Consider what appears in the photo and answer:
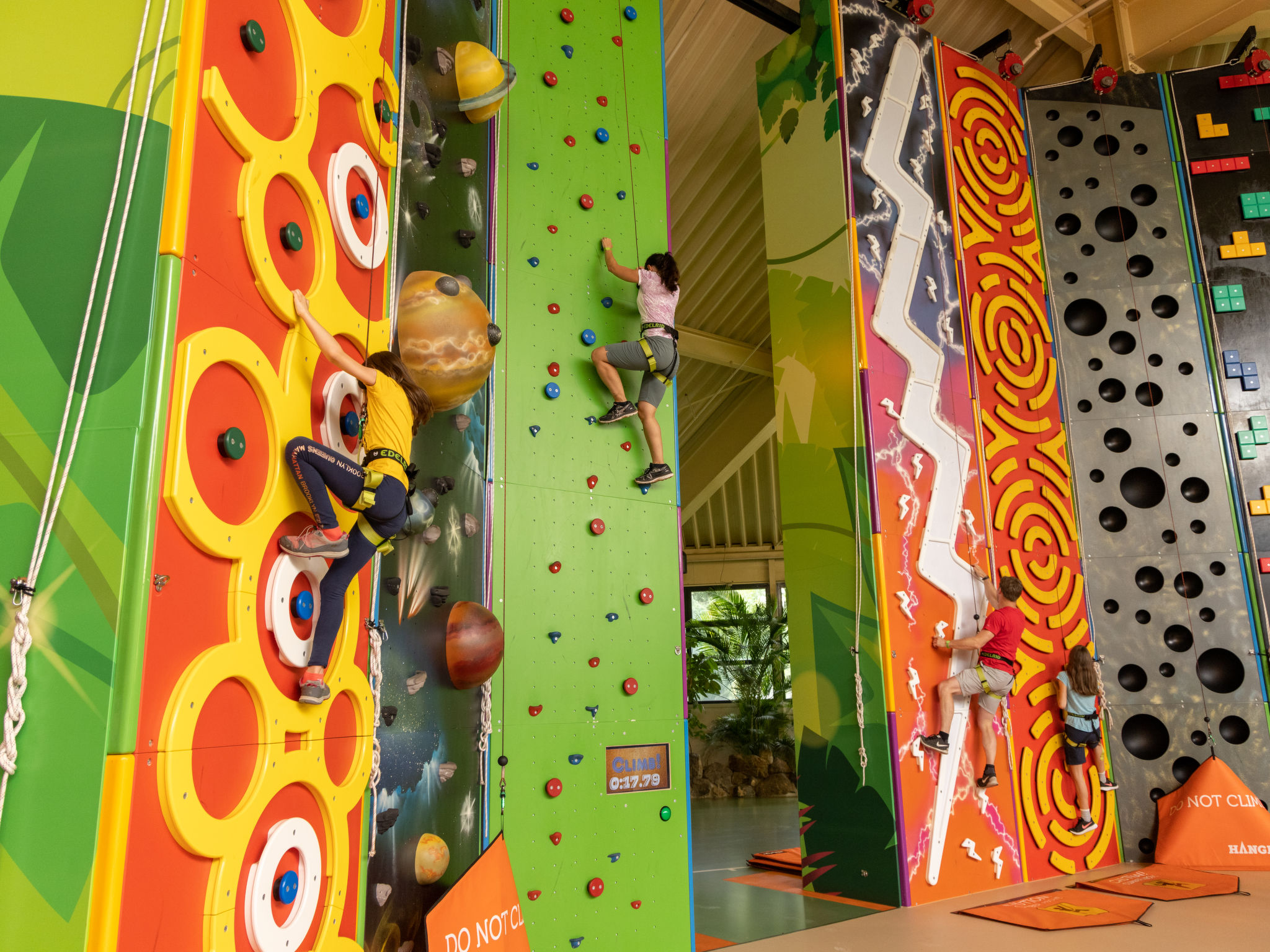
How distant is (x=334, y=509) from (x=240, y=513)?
0.93 feet

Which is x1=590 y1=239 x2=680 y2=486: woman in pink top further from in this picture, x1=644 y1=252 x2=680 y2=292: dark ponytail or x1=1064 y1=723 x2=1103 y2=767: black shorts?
x1=1064 y1=723 x2=1103 y2=767: black shorts

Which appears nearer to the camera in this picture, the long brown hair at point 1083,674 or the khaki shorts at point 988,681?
the khaki shorts at point 988,681

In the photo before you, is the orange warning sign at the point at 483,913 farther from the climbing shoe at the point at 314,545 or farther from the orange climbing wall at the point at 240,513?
the climbing shoe at the point at 314,545

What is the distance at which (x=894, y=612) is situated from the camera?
193 inches

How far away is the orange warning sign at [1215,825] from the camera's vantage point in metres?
5.28

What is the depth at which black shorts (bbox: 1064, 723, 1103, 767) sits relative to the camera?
5.39 metres

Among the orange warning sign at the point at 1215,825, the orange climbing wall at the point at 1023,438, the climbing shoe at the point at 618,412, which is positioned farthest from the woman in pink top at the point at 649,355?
the orange warning sign at the point at 1215,825

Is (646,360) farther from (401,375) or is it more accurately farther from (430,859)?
(430,859)

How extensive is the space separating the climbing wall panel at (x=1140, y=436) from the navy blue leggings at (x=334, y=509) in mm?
5365

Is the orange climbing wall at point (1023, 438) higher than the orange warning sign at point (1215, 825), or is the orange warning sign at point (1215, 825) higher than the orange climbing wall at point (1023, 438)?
the orange climbing wall at point (1023, 438)

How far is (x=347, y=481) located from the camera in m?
2.11

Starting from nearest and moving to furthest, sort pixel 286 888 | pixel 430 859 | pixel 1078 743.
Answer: pixel 286 888 < pixel 430 859 < pixel 1078 743

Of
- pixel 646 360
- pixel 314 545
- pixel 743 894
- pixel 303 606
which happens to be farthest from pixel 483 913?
pixel 743 894

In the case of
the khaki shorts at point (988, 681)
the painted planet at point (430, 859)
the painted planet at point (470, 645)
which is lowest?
the painted planet at point (430, 859)
